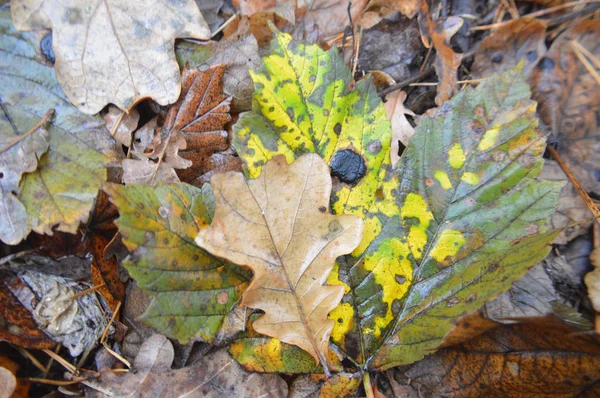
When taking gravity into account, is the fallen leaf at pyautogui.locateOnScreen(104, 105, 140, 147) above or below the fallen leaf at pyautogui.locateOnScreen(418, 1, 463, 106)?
above

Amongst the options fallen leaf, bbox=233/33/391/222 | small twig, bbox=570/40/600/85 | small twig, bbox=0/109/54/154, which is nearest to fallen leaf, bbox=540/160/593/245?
small twig, bbox=570/40/600/85

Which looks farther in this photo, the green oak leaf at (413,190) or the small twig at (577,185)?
the small twig at (577,185)

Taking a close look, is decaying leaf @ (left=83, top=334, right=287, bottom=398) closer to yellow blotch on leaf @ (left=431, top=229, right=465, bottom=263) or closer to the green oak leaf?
the green oak leaf

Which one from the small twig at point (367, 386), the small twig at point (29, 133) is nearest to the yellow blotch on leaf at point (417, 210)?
the small twig at point (367, 386)

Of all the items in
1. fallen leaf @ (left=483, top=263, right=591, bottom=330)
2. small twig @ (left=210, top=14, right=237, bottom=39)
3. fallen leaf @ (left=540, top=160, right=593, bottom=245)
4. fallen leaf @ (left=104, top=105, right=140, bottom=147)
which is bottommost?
fallen leaf @ (left=483, top=263, right=591, bottom=330)

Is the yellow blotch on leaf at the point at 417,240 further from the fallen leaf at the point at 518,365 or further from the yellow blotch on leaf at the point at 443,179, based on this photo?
the fallen leaf at the point at 518,365

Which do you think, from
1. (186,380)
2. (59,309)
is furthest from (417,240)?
(59,309)

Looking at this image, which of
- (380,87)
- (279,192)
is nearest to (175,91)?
(279,192)
